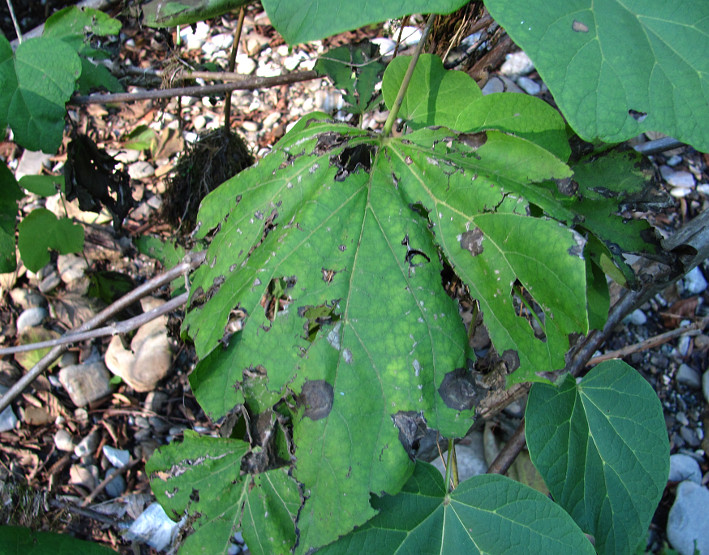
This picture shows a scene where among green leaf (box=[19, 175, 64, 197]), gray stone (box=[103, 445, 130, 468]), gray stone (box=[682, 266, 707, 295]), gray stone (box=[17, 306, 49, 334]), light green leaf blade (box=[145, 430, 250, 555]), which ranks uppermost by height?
green leaf (box=[19, 175, 64, 197])

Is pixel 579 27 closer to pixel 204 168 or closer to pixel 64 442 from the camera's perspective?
pixel 204 168

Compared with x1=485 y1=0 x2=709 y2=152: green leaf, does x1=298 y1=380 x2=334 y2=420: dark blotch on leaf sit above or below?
below

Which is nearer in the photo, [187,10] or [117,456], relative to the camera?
[187,10]

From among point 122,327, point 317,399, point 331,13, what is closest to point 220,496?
point 317,399

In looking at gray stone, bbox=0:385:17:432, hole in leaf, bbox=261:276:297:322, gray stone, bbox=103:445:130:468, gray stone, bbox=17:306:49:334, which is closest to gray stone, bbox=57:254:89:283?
gray stone, bbox=17:306:49:334

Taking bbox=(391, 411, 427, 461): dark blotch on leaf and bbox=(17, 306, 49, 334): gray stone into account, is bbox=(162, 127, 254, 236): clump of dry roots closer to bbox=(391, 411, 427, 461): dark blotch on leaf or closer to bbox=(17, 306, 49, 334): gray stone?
bbox=(17, 306, 49, 334): gray stone

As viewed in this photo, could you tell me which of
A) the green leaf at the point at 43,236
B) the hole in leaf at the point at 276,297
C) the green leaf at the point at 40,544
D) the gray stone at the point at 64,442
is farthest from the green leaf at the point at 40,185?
the hole in leaf at the point at 276,297
